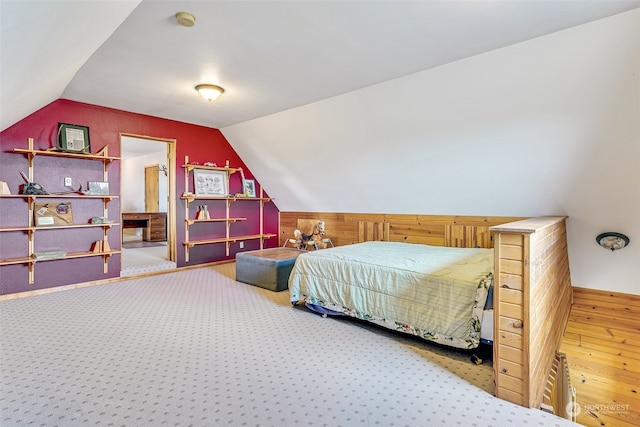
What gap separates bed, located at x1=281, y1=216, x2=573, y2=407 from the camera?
1.76 metres

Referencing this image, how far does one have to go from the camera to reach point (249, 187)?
20.1 feet

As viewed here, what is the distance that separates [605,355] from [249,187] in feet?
17.7

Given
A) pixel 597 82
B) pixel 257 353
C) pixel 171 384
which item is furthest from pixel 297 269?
pixel 597 82

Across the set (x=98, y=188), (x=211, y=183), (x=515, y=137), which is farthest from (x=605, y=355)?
(x=98, y=188)

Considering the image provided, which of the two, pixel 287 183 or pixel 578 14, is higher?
pixel 578 14

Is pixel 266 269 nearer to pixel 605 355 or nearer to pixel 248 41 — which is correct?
pixel 248 41

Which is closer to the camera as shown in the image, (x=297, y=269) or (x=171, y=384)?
(x=171, y=384)

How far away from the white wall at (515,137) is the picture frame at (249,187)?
1.62 meters

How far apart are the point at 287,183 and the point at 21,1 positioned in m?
4.51

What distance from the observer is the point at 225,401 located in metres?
1.80

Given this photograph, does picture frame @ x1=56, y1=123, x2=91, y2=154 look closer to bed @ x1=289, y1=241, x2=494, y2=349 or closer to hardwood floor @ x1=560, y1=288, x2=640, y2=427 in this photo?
bed @ x1=289, y1=241, x2=494, y2=349

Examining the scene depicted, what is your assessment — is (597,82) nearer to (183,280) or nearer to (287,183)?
(287,183)

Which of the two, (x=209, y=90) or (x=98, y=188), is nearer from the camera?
(x=209, y=90)
